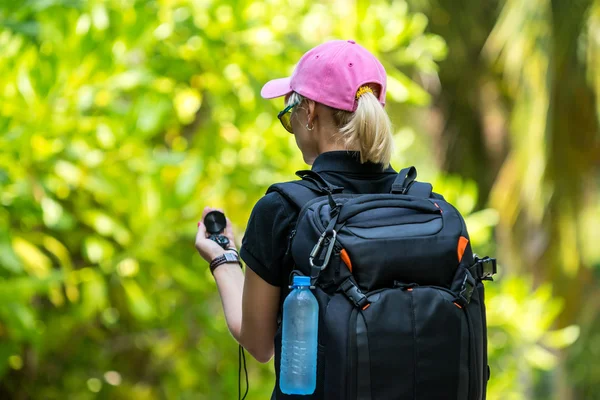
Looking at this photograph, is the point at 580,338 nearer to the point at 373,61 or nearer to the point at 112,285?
the point at 112,285

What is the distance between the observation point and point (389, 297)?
160 centimetres

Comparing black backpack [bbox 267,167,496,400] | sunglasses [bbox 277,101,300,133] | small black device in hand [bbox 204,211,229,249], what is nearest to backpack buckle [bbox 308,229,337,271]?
black backpack [bbox 267,167,496,400]

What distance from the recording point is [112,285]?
450cm

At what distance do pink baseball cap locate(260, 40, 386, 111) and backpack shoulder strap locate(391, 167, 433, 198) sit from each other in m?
0.17

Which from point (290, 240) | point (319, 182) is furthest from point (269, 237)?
point (319, 182)

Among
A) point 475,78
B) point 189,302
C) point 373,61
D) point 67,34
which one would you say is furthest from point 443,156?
point 373,61

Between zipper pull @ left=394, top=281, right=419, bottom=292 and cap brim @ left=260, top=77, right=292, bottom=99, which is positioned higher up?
cap brim @ left=260, top=77, right=292, bottom=99

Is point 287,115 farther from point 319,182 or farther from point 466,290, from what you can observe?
point 466,290

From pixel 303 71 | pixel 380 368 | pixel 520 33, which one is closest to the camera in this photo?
pixel 380 368

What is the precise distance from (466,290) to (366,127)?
1.33 ft

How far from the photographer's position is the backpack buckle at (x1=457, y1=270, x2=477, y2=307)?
1.66 m

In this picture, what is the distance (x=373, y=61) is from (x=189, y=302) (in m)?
2.91

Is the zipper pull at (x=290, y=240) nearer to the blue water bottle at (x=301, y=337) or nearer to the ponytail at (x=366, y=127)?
the blue water bottle at (x=301, y=337)

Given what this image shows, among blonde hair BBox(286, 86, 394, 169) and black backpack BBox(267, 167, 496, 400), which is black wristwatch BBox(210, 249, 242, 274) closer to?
black backpack BBox(267, 167, 496, 400)
